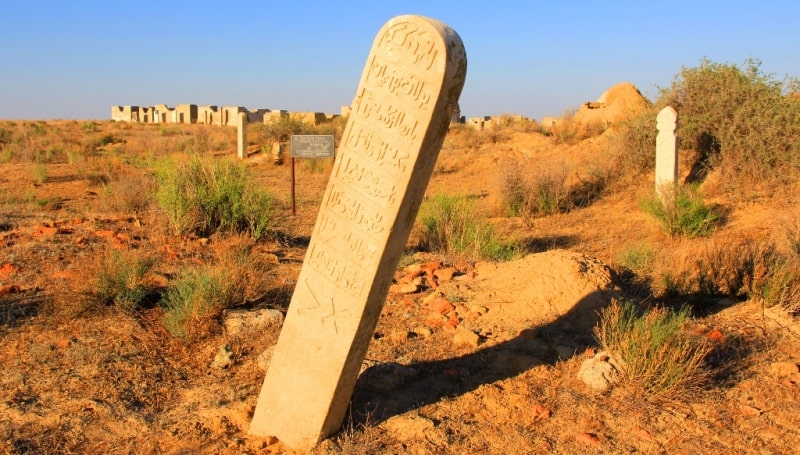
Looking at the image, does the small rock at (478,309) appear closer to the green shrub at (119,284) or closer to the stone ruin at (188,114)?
the green shrub at (119,284)

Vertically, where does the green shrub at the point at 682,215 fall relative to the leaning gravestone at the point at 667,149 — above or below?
below

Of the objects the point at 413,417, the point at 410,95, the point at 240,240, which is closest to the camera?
the point at 410,95

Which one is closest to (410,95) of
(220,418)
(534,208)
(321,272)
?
(321,272)

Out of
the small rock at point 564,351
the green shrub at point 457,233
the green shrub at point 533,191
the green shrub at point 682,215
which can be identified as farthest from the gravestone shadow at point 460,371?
the green shrub at point 533,191

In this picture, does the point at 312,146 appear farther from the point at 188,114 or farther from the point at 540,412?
the point at 188,114

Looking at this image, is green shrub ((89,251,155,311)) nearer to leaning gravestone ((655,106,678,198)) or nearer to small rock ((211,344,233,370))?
small rock ((211,344,233,370))

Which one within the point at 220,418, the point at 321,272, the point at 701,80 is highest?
the point at 701,80

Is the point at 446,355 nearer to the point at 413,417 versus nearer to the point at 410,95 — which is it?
the point at 413,417

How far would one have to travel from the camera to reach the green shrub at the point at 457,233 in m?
8.57

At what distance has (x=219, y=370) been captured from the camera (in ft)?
15.7

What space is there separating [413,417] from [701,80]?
474 inches

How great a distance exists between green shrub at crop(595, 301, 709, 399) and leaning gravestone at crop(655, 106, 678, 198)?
7691 millimetres

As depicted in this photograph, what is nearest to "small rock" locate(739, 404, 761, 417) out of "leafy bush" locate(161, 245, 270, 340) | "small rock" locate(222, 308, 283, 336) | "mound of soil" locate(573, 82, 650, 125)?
"small rock" locate(222, 308, 283, 336)

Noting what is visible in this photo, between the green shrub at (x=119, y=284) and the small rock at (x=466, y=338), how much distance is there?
8.64ft
